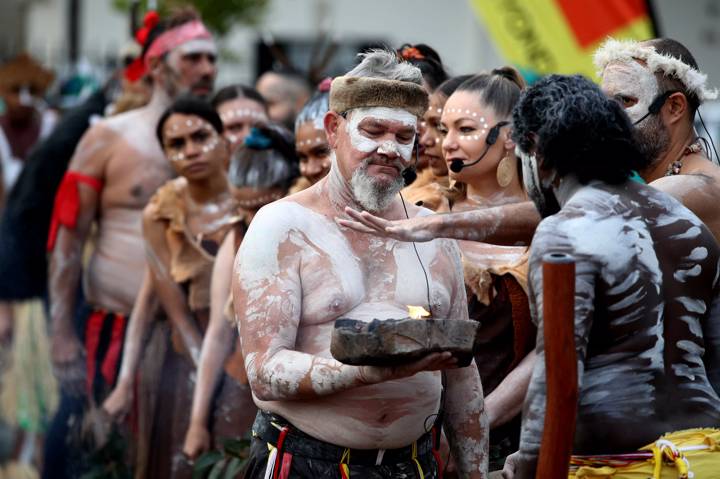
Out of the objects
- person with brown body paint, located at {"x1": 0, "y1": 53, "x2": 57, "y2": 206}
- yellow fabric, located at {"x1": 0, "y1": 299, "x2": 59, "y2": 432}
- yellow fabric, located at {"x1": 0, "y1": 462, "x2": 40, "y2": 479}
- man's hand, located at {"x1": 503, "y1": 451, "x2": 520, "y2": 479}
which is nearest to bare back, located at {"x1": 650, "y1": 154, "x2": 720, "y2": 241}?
man's hand, located at {"x1": 503, "y1": 451, "x2": 520, "y2": 479}

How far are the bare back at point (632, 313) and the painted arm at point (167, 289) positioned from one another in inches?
130

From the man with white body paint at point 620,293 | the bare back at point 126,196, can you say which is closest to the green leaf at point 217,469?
the bare back at point 126,196

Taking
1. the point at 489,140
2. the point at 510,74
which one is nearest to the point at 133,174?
the point at 510,74

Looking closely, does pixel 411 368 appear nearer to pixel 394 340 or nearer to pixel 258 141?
pixel 394 340

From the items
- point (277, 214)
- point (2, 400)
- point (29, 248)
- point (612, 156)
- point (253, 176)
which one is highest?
point (612, 156)

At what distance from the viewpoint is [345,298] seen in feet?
12.7

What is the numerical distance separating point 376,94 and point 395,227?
45 centimetres

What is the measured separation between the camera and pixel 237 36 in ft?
77.1

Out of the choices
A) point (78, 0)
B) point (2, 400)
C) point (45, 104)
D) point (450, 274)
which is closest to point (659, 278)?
point (450, 274)

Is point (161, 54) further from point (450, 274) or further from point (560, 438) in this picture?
point (560, 438)

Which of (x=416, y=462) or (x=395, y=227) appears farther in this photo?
(x=416, y=462)

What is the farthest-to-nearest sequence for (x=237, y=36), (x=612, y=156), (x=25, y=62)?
1. (x=237, y=36)
2. (x=25, y=62)
3. (x=612, y=156)

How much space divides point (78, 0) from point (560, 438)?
23.7 m

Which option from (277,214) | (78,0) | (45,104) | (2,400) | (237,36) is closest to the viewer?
(277,214)
